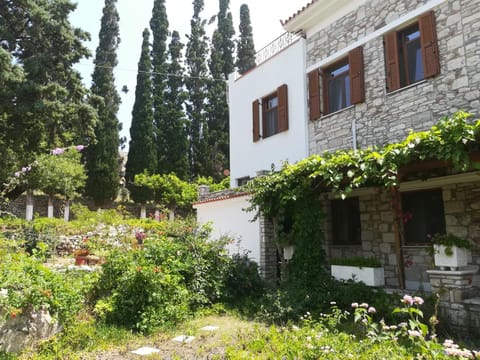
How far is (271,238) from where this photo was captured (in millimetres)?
9578

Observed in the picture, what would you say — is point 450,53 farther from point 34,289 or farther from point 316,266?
point 34,289

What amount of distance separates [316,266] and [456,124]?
3.70 m

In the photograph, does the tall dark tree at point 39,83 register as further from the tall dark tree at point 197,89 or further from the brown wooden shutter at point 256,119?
the tall dark tree at point 197,89

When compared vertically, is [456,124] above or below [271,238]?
above

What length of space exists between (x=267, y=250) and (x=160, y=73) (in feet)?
73.3

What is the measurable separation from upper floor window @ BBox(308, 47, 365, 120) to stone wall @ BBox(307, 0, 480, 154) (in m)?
0.18

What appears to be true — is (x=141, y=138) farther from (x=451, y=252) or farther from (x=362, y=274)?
(x=451, y=252)

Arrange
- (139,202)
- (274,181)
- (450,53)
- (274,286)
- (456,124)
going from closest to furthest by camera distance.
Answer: (456,124) → (450,53) → (274,181) → (274,286) → (139,202)

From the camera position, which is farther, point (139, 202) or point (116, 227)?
point (139, 202)

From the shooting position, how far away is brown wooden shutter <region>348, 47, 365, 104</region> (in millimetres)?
9266

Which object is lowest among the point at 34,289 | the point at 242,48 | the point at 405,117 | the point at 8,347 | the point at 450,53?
the point at 8,347

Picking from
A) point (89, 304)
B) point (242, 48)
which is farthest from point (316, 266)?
point (242, 48)

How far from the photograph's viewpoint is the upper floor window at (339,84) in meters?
9.38

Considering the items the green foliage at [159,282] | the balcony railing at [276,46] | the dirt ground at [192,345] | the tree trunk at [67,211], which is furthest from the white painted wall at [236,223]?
the tree trunk at [67,211]
